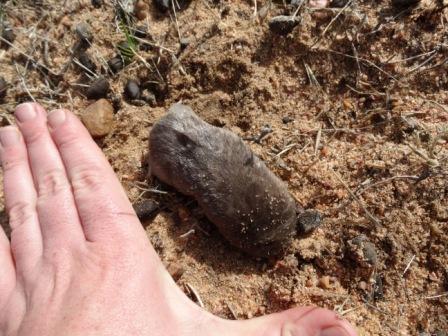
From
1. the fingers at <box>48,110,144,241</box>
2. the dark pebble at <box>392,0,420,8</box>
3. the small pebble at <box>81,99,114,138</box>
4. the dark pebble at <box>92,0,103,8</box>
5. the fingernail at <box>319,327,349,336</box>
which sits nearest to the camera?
the fingernail at <box>319,327,349,336</box>

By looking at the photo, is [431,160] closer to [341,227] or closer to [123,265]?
[341,227]

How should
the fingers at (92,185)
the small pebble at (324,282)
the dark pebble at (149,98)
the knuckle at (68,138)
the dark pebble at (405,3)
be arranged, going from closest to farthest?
the fingers at (92,185)
the small pebble at (324,282)
the knuckle at (68,138)
the dark pebble at (405,3)
the dark pebble at (149,98)

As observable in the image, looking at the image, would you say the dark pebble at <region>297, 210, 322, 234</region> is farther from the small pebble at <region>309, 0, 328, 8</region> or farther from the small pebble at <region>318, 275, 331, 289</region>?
the small pebble at <region>309, 0, 328, 8</region>

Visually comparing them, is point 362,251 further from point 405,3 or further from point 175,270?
point 405,3

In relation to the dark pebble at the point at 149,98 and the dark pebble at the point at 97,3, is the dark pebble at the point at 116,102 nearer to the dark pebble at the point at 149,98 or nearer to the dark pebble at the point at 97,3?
the dark pebble at the point at 149,98

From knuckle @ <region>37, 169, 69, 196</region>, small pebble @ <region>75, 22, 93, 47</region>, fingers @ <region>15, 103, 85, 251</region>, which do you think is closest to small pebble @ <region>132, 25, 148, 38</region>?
small pebble @ <region>75, 22, 93, 47</region>

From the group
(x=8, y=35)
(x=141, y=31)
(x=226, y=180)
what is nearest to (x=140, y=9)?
(x=141, y=31)

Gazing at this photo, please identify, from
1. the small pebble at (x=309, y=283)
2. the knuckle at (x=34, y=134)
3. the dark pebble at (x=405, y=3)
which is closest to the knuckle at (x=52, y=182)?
the knuckle at (x=34, y=134)
